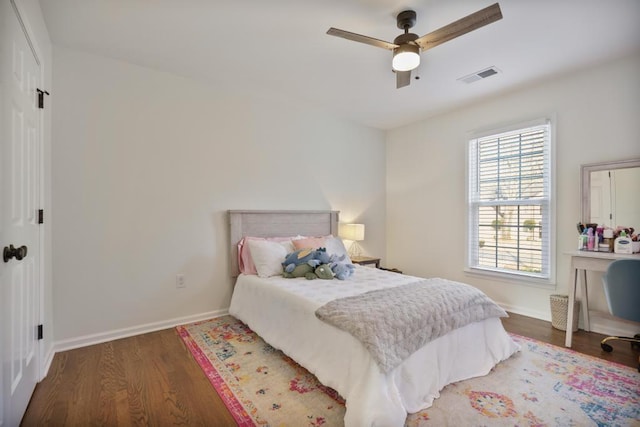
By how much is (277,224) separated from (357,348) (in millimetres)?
2232

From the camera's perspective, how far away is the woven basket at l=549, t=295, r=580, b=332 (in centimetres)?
296

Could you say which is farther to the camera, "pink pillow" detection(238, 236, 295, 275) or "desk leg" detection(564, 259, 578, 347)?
"pink pillow" detection(238, 236, 295, 275)

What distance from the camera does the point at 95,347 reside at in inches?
101

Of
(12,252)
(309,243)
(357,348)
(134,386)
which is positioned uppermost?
(12,252)

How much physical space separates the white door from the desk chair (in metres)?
3.73

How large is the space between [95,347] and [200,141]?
2.08m

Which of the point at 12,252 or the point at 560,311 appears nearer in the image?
the point at 12,252

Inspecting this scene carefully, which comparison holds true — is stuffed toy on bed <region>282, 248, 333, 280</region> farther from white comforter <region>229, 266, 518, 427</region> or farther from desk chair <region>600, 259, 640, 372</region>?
desk chair <region>600, 259, 640, 372</region>

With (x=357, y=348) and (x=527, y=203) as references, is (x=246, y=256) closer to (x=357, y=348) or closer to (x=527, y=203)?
(x=357, y=348)

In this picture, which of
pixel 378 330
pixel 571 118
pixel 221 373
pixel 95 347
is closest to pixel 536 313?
pixel 571 118

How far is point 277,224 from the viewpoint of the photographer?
Result: 371cm

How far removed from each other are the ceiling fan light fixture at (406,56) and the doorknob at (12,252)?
244cm

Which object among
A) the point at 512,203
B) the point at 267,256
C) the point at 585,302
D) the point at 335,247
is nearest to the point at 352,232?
the point at 335,247

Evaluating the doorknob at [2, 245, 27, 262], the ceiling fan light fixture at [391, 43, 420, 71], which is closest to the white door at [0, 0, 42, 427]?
the doorknob at [2, 245, 27, 262]
